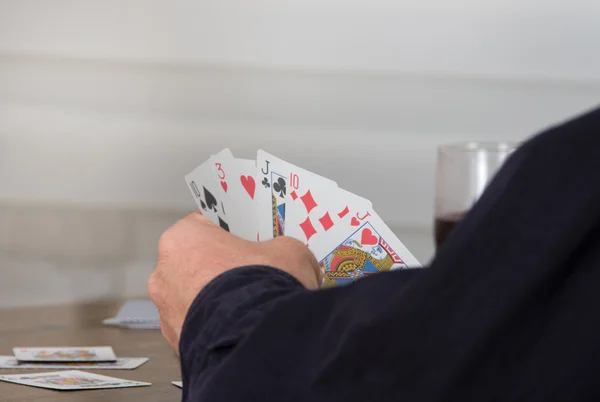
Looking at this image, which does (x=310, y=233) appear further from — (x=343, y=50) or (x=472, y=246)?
(x=343, y=50)

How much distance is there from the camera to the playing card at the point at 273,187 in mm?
1147

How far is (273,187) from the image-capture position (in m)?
1.16

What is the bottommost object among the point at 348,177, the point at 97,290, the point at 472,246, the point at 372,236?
the point at 97,290

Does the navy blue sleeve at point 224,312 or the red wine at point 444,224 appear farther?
the red wine at point 444,224

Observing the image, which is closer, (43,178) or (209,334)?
→ (209,334)

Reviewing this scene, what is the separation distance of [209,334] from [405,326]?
0.23 m

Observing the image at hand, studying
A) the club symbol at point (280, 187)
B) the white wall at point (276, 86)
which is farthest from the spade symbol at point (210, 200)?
the white wall at point (276, 86)

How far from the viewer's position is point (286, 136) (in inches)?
95.6

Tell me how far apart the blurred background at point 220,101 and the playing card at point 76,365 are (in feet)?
3.64

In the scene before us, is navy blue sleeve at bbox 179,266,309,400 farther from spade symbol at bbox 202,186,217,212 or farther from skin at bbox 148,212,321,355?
spade symbol at bbox 202,186,217,212

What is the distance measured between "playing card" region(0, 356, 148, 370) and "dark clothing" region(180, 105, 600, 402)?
67 cm

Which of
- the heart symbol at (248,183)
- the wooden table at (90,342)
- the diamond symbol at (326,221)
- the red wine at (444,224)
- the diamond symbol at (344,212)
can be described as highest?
the heart symbol at (248,183)

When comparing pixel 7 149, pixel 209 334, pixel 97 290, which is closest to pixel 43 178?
pixel 7 149

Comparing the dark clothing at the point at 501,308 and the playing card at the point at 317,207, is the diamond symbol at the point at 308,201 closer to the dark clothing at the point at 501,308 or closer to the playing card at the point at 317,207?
the playing card at the point at 317,207
